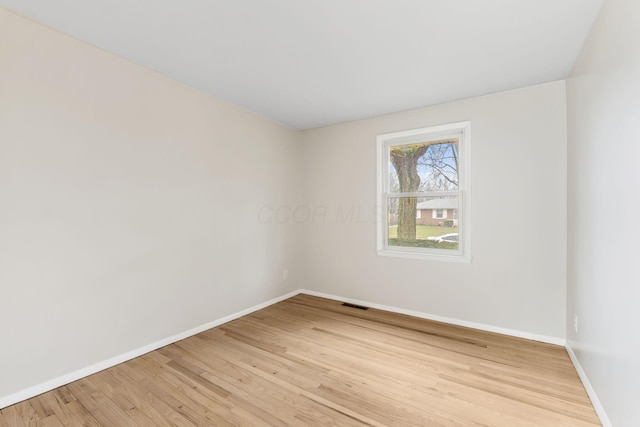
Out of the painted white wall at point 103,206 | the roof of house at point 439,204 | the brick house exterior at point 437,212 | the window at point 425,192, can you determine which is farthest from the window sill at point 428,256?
the painted white wall at point 103,206

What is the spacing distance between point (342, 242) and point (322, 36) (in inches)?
104

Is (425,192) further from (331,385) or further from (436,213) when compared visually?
(331,385)

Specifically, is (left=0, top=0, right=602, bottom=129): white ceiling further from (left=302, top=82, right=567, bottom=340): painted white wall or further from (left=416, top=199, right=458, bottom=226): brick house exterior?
(left=416, top=199, right=458, bottom=226): brick house exterior

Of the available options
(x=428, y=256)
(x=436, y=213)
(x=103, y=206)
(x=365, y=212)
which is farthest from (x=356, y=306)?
(x=103, y=206)

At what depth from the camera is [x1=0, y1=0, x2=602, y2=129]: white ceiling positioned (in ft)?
5.61

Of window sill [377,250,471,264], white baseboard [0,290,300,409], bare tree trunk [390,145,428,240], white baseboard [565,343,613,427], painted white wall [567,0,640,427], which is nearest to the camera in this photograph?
painted white wall [567,0,640,427]

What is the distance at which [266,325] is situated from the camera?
3.12 metres

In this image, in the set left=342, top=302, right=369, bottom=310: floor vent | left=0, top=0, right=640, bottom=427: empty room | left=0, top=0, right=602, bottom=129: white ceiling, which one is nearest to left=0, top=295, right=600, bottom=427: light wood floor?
left=0, top=0, right=640, bottom=427: empty room

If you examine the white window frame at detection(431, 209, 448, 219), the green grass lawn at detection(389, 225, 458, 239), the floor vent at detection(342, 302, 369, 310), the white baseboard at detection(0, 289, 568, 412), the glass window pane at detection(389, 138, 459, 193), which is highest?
the glass window pane at detection(389, 138, 459, 193)

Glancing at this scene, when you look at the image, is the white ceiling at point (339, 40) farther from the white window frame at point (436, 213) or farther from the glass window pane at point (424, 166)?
the white window frame at point (436, 213)

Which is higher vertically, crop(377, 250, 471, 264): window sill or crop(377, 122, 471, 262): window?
Result: crop(377, 122, 471, 262): window

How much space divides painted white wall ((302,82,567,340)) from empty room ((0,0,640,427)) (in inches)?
0.9

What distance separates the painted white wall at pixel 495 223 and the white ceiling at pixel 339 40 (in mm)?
340

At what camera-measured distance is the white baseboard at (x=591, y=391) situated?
1.62 metres
